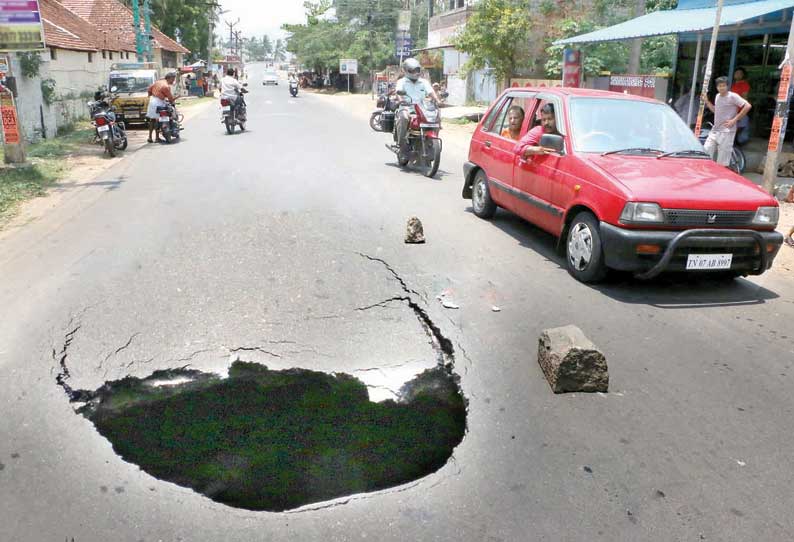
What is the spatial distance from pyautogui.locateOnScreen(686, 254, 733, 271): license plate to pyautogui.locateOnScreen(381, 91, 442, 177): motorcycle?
6334 mm

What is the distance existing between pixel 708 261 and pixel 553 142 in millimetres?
1750

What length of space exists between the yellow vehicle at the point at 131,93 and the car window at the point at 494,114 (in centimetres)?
1487

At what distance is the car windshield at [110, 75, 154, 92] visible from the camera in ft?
69.9

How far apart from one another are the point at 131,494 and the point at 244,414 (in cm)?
83

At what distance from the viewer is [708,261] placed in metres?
5.34

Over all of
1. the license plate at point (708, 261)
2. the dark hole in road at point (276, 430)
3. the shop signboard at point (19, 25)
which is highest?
the shop signboard at point (19, 25)

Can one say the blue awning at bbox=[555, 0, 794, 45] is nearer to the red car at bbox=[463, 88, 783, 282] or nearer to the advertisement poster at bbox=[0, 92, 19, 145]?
the red car at bbox=[463, 88, 783, 282]

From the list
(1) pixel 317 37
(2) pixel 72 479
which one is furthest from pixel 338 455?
(1) pixel 317 37

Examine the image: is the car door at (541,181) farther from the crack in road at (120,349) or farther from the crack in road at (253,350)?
the crack in road at (120,349)

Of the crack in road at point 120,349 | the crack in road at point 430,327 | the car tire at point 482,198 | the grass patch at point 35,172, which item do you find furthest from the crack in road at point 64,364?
the car tire at point 482,198

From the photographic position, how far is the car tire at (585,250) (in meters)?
5.60

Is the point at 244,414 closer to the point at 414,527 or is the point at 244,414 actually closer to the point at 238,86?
the point at 414,527

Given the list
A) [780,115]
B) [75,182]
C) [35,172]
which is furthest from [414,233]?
[35,172]

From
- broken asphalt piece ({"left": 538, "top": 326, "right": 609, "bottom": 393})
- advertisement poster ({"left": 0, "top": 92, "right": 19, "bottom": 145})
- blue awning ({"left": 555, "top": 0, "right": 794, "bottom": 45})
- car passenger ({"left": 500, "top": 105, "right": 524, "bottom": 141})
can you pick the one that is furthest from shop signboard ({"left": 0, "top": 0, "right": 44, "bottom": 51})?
blue awning ({"left": 555, "top": 0, "right": 794, "bottom": 45})
